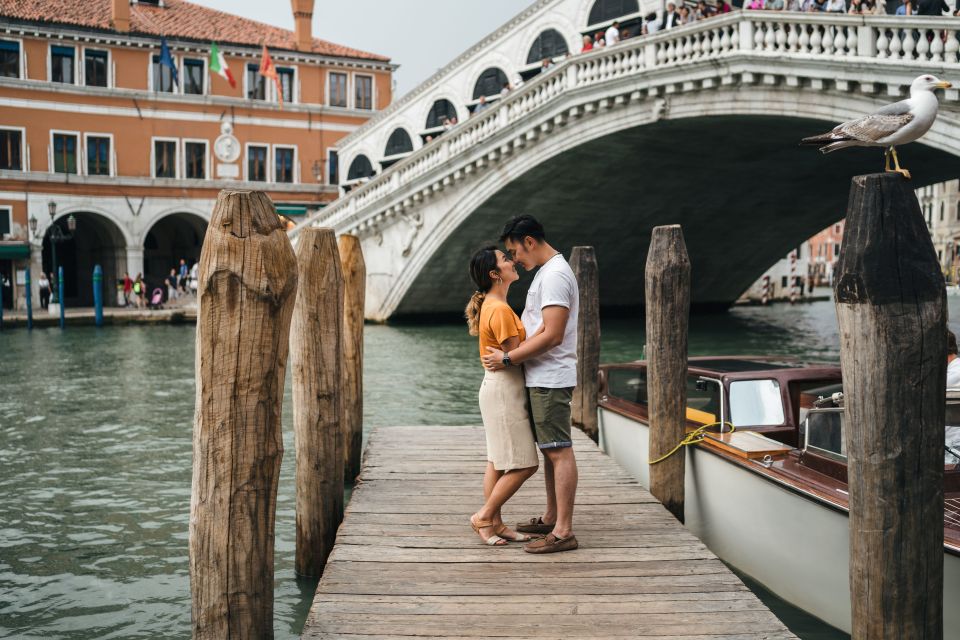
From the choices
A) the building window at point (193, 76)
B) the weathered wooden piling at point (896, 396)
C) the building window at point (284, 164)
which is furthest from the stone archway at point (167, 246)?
the weathered wooden piling at point (896, 396)

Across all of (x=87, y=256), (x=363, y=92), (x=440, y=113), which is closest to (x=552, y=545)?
(x=440, y=113)

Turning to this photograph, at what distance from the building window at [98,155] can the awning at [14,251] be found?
2.61 m

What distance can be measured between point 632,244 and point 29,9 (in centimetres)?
1619

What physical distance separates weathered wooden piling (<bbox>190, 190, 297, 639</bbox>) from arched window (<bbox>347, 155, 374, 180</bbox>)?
2200 centimetres

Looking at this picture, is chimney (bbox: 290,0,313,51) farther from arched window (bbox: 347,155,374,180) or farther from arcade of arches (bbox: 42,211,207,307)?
arcade of arches (bbox: 42,211,207,307)

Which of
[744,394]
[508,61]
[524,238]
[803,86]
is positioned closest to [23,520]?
[524,238]

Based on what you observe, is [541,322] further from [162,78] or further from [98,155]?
[162,78]

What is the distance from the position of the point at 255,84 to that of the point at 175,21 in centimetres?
280

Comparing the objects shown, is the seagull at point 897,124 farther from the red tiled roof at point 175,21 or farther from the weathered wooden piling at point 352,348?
the red tiled roof at point 175,21

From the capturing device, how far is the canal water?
13.4 ft

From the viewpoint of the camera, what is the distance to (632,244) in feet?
66.9

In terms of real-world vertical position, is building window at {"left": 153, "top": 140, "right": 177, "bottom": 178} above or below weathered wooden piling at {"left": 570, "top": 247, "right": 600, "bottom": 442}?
above

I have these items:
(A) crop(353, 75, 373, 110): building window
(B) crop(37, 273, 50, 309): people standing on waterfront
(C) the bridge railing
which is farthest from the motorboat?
(A) crop(353, 75, 373, 110): building window

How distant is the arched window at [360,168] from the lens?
957 inches
